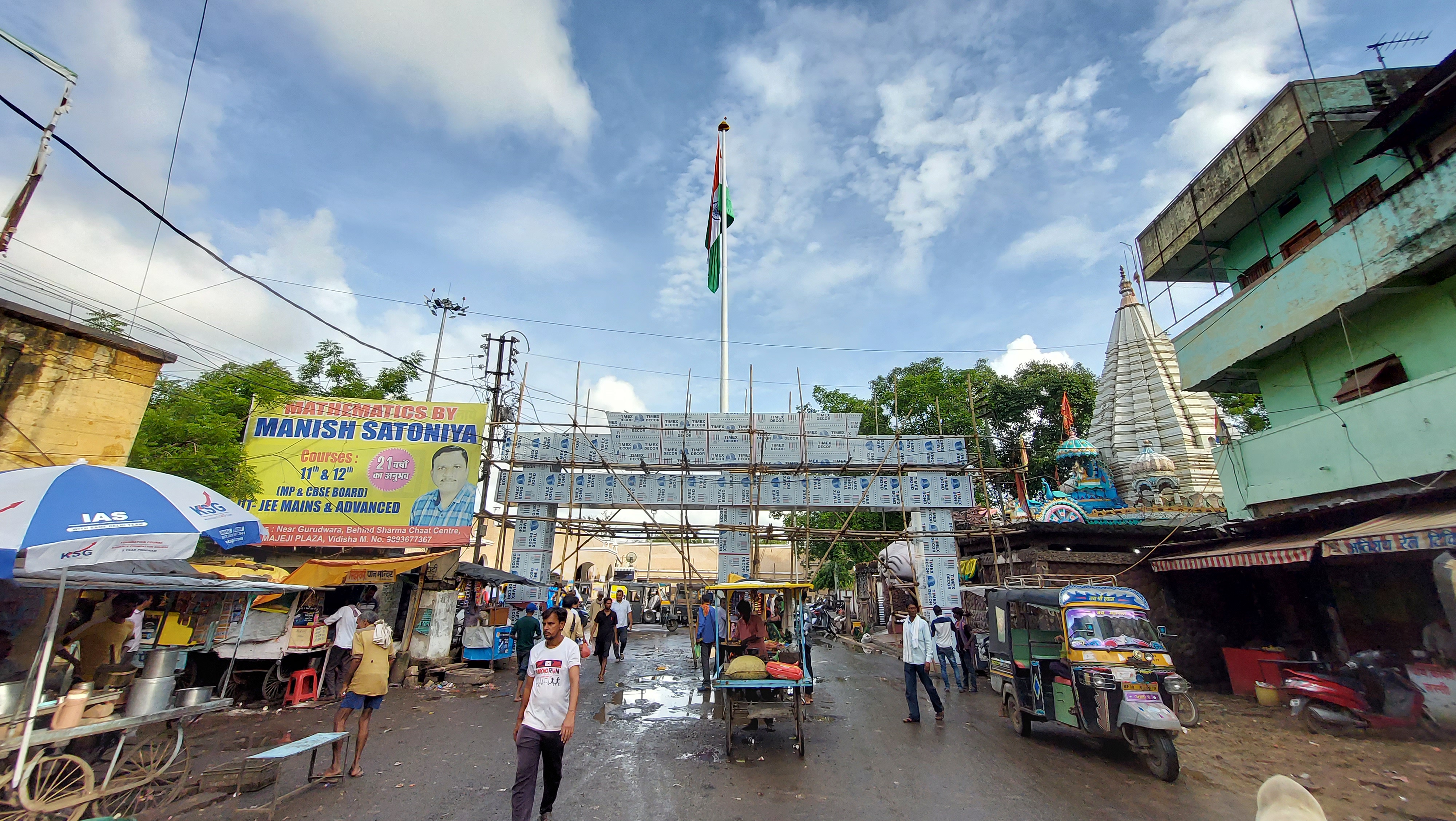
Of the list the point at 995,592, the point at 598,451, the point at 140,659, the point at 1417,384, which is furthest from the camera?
the point at 598,451

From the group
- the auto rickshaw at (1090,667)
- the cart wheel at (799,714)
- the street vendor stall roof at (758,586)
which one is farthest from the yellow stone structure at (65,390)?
the auto rickshaw at (1090,667)

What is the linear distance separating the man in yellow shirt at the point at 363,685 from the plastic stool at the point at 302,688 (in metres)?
5.28

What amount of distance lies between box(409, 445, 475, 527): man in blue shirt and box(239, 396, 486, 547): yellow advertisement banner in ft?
0.06

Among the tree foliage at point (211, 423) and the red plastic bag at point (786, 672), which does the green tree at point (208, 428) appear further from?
the red plastic bag at point (786, 672)

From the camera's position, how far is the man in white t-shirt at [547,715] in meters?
4.59

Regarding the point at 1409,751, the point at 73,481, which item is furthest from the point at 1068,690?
the point at 73,481

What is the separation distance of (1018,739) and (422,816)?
734 cm

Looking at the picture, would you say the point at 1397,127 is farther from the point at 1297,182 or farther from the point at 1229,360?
the point at 1229,360

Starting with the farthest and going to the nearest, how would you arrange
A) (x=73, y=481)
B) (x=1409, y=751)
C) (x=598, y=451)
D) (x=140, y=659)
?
(x=598, y=451)
(x=140, y=659)
(x=1409, y=751)
(x=73, y=481)

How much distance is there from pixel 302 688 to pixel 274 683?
1.96ft

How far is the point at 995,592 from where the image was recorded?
31.8 feet

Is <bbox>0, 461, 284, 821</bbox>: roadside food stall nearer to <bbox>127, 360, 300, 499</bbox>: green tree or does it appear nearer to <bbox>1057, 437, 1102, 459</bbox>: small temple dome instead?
<bbox>127, 360, 300, 499</bbox>: green tree

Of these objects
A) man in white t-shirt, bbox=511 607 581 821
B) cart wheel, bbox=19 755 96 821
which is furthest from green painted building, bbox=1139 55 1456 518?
cart wheel, bbox=19 755 96 821

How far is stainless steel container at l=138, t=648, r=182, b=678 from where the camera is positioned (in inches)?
217
